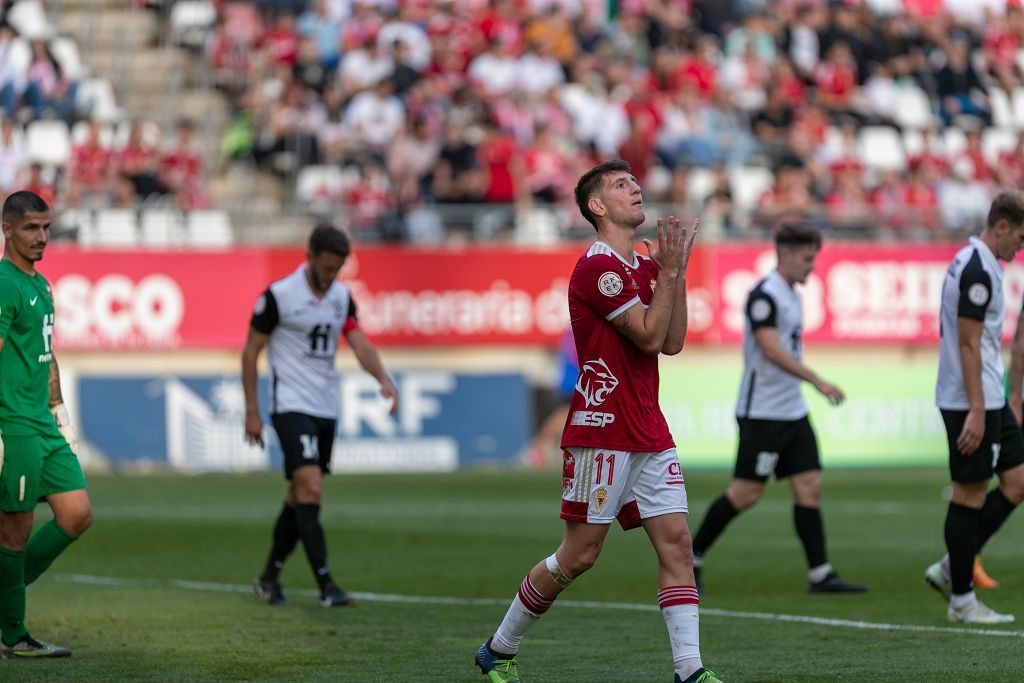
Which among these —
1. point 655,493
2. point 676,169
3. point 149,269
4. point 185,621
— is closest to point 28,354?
point 185,621

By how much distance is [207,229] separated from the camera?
78.9ft

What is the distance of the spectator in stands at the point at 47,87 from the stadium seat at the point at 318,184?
3534 mm

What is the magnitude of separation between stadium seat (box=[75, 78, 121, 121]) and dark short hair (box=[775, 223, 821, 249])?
1650 centimetres

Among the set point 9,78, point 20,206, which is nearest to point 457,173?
point 9,78

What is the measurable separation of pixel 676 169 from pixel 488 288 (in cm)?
407

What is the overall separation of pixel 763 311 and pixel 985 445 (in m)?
2.21

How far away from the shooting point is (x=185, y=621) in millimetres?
9812

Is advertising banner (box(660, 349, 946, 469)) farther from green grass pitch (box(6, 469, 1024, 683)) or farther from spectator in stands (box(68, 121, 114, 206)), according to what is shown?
spectator in stands (box(68, 121, 114, 206))

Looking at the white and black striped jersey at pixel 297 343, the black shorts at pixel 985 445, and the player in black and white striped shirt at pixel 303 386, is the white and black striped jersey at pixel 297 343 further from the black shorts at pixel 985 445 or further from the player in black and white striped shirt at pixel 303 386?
the black shorts at pixel 985 445

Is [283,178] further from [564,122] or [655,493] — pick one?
[655,493]

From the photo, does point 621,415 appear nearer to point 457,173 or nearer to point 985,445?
point 985,445

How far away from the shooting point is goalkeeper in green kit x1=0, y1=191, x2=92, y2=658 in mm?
8047

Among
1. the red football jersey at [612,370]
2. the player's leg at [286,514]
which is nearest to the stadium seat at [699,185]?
the player's leg at [286,514]

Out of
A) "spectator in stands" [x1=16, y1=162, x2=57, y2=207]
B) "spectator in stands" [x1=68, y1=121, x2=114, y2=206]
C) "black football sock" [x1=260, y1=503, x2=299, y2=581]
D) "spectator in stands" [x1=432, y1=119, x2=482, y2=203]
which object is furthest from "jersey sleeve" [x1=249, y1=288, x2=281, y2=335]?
"spectator in stands" [x1=432, y1=119, x2=482, y2=203]
